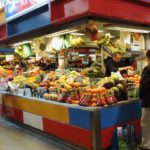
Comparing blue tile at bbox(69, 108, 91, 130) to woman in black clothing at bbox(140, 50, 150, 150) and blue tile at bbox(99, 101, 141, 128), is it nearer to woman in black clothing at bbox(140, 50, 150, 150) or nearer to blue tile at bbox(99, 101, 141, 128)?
blue tile at bbox(99, 101, 141, 128)

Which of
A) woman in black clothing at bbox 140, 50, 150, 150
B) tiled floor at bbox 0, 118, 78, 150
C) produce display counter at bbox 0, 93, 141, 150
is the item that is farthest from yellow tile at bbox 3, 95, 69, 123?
woman in black clothing at bbox 140, 50, 150, 150

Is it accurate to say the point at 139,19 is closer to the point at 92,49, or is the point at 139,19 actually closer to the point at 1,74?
the point at 1,74

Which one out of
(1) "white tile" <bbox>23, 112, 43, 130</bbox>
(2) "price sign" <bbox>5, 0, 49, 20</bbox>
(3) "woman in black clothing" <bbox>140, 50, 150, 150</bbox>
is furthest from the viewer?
(1) "white tile" <bbox>23, 112, 43, 130</bbox>

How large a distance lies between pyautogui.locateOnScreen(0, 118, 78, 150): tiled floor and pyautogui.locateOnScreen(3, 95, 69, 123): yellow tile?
0.50m

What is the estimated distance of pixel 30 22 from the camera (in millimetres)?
5273

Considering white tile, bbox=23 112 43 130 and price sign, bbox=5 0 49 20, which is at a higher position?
price sign, bbox=5 0 49 20

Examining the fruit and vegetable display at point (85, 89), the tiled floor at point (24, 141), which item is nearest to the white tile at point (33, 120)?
the tiled floor at point (24, 141)

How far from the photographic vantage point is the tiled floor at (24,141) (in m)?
5.09

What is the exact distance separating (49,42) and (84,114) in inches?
139

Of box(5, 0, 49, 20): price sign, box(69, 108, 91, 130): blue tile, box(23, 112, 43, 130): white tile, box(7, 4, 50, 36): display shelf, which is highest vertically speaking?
box(5, 0, 49, 20): price sign

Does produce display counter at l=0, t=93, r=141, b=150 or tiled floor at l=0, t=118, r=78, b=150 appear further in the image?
tiled floor at l=0, t=118, r=78, b=150

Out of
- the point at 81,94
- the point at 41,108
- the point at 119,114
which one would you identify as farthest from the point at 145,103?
the point at 41,108

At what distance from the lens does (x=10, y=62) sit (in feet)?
39.0

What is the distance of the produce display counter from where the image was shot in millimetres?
4223
